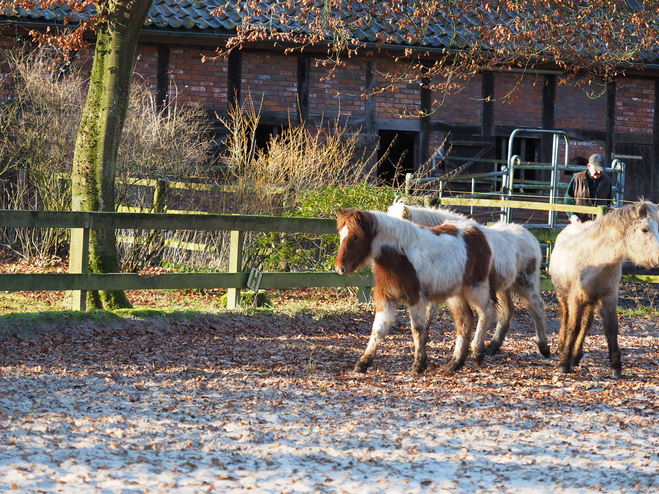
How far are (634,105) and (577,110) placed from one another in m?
1.57

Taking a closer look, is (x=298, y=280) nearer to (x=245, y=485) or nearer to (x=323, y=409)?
(x=323, y=409)

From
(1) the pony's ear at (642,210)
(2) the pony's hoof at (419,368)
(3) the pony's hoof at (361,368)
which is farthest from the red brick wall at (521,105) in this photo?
(3) the pony's hoof at (361,368)

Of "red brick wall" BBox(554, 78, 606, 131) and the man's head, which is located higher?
"red brick wall" BBox(554, 78, 606, 131)

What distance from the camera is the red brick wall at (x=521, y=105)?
697 inches

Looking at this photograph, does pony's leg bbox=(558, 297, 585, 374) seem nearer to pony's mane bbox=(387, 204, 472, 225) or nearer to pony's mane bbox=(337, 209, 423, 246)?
pony's mane bbox=(387, 204, 472, 225)

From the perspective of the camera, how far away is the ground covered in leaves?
397 centimetres

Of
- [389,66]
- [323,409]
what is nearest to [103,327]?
[323,409]

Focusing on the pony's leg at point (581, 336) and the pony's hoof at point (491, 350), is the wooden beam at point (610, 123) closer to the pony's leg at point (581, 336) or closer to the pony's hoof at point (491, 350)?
the pony's hoof at point (491, 350)

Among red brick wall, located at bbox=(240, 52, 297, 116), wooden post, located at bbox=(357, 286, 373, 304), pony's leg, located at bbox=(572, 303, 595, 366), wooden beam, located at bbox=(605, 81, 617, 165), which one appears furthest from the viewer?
wooden beam, located at bbox=(605, 81, 617, 165)

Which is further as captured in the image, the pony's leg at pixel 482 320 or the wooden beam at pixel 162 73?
the wooden beam at pixel 162 73

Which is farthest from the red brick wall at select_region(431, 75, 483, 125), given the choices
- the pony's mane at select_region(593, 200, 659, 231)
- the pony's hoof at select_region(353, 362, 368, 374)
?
the pony's hoof at select_region(353, 362, 368, 374)

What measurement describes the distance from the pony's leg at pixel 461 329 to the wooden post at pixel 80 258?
3.71 meters

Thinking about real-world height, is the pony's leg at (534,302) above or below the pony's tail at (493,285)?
below

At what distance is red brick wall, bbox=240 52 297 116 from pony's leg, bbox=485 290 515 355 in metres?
9.06
